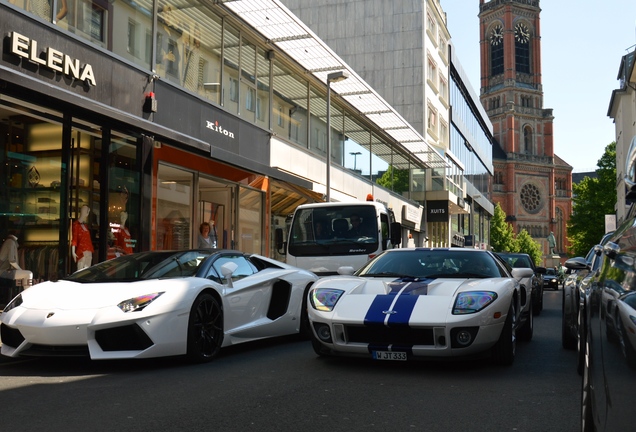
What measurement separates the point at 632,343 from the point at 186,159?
50.0 ft

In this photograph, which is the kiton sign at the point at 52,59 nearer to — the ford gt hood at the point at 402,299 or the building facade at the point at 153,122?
the building facade at the point at 153,122

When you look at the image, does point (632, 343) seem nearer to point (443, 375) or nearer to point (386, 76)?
point (443, 375)

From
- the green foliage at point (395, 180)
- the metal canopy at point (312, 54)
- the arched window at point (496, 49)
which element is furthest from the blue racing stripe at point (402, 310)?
the arched window at point (496, 49)

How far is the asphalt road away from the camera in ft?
14.6

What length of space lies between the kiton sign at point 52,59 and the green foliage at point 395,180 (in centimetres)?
2208

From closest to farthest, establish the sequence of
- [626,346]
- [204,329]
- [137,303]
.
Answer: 1. [626,346]
2. [137,303]
3. [204,329]

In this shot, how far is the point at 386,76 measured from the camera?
47125 mm

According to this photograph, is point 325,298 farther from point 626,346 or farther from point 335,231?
point 335,231

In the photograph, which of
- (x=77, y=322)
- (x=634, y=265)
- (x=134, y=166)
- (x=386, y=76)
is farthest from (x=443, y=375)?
(x=386, y=76)

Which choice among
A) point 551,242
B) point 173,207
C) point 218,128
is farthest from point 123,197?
point 551,242

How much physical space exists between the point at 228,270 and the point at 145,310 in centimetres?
127

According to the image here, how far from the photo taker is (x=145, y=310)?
635 cm

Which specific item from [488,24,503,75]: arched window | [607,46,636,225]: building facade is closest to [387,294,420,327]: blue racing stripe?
[607,46,636,225]: building facade

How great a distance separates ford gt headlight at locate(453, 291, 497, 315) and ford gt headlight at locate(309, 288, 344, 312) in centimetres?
→ 114
